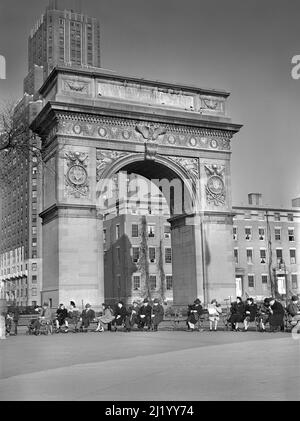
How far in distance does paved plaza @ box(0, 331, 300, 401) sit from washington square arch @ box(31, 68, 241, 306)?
1839cm

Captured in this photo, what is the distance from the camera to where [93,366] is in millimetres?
11391

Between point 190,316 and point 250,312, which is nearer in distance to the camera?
point 250,312

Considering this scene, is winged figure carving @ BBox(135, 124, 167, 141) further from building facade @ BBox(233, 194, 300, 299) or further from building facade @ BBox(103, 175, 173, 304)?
building facade @ BBox(233, 194, 300, 299)

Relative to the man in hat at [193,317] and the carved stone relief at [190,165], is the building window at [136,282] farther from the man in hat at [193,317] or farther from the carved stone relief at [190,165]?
the man in hat at [193,317]

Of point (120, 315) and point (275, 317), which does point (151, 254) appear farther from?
point (275, 317)

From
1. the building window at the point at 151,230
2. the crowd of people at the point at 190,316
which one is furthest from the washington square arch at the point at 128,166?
the building window at the point at 151,230

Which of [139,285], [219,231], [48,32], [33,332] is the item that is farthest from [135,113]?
[139,285]

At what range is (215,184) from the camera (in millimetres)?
38688

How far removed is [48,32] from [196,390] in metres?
8.51

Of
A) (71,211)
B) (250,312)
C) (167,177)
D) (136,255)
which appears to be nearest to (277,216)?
(136,255)

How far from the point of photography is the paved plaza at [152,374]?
729 centimetres

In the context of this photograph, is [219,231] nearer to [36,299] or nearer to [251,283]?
[251,283]

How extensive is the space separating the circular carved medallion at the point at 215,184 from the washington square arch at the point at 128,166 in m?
0.07

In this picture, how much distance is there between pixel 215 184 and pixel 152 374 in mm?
29606
